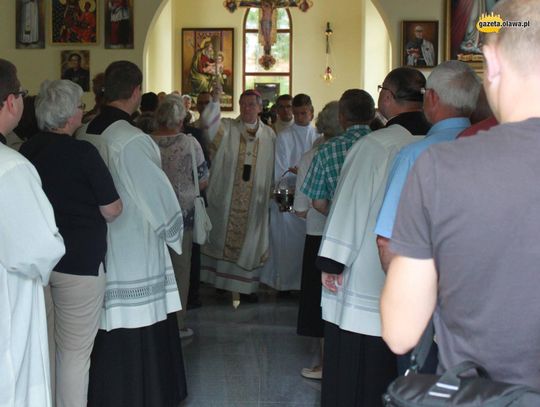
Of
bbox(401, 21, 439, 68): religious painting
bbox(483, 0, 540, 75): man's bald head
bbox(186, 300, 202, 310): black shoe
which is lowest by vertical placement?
bbox(186, 300, 202, 310): black shoe

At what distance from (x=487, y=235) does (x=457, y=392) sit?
318mm

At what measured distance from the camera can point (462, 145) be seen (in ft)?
5.86

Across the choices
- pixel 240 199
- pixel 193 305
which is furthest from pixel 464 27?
pixel 193 305

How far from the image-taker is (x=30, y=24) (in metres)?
10.7

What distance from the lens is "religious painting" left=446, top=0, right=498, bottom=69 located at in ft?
33.9

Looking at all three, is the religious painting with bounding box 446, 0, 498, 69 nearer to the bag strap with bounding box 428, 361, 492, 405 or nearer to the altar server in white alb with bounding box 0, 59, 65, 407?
the altar server in white alb with bounding box 0, 59, 65, 407

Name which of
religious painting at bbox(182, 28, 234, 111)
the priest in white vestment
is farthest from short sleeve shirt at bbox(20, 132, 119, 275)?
religious painting at bbox(182, 28, 234, 111)

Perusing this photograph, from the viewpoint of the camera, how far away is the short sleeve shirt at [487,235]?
1753 millimetres

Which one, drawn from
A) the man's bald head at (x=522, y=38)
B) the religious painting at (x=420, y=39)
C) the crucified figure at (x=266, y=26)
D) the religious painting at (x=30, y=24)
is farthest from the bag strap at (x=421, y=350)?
the crucified figure at (x=266, y=26)

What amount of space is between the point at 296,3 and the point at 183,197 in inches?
391

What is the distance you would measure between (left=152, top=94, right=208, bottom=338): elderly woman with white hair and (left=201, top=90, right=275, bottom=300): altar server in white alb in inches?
54.9

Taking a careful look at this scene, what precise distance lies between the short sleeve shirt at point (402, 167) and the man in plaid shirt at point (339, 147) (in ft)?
4.80

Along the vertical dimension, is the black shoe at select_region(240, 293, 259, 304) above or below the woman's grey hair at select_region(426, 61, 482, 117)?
below

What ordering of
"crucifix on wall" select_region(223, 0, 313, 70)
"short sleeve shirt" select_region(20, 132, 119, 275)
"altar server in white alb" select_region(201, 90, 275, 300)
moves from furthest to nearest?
"crucifix on wall" select_region(223, 0, 313, 70) → "altar server in white alb" select_region(201, 90, 275, 300) → "short sleeve shirt" select_region(20, 132, 119, 275)
